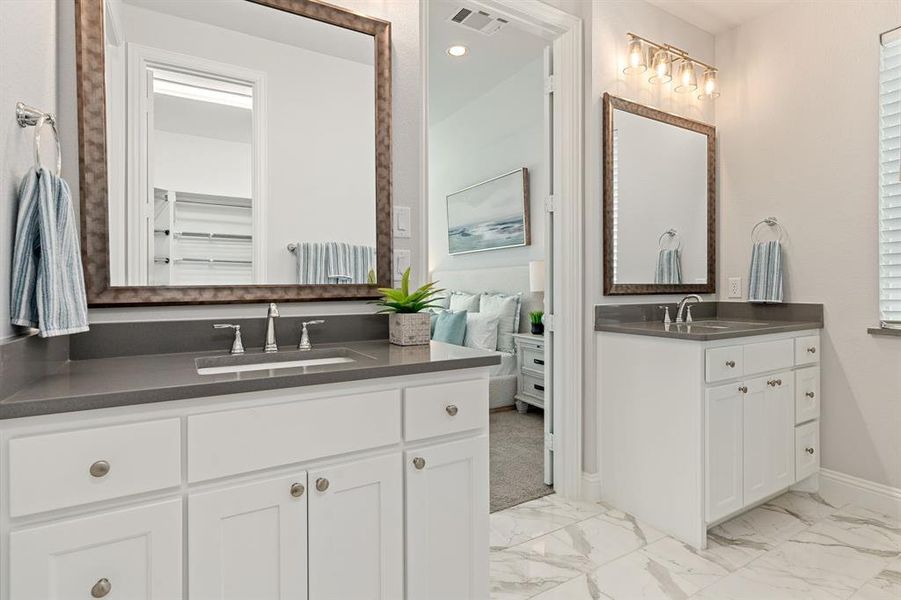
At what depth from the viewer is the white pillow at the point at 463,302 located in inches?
189

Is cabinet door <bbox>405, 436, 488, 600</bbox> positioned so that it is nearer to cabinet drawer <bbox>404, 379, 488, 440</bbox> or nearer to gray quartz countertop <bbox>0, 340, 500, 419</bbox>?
cabinet drawer <bbox>404, 379, 488, 440</bbox>

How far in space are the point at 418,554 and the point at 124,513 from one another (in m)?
0.75

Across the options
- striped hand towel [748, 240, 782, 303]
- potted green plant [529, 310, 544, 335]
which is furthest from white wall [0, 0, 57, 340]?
potted green plant [529, 310, 544, 335]

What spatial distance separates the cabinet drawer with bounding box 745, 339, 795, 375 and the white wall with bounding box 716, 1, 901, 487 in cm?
38

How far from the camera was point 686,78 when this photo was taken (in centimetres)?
287

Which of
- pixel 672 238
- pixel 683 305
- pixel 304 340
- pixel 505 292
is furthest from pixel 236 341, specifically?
pixel 505 292

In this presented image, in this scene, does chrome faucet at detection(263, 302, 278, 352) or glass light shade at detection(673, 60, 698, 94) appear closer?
chrome faucet at detection(263, 302, 278, 352)

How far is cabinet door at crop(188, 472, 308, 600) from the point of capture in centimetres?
113

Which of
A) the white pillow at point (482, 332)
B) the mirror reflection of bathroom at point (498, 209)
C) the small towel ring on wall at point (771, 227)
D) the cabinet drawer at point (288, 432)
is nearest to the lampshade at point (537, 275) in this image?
the mirror reflection of bathroom at point (498, 209)

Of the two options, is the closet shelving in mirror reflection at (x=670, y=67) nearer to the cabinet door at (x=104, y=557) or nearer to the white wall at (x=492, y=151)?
the white wall at (x=492, y=151)

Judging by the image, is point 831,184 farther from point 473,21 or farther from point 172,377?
point 172,377

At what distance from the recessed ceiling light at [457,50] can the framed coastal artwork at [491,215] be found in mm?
1070

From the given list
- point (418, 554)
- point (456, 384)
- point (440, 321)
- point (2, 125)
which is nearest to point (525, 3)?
point (456, 384)

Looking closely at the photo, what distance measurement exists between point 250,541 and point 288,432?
26cm
